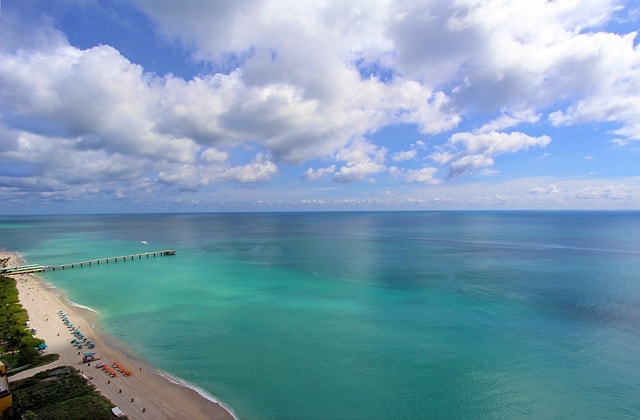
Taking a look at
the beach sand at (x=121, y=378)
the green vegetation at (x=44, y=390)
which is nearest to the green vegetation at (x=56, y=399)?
the green vegetation at (x=44, y=390)

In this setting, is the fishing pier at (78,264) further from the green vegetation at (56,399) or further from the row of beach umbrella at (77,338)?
the green vegetation at (56,399)

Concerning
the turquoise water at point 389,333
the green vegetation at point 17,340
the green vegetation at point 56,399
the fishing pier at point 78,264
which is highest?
the fishing pier at point 78,264

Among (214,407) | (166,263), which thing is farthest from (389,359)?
(166,263)

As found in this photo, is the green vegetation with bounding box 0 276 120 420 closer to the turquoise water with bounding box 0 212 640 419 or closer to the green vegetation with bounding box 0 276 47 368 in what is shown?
the green vegetation with bounding box 0 276 47 368

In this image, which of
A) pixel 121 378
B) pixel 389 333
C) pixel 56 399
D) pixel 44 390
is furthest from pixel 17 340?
pixel 389 333

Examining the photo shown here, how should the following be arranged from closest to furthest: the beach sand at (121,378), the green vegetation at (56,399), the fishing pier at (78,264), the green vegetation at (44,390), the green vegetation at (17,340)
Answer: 1. the green vegetation at (56,399)
2. the green vegetation at (44,390)
3. the beach sand at (121,378)
4. the green vegetation at (17,340)
5. the fishing pier at (78,264)

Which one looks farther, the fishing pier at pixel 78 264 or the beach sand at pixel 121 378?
the fishing pier at pixel 78 264

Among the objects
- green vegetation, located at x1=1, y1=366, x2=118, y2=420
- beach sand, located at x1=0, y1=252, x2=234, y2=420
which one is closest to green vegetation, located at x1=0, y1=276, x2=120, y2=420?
green vegetation, located at x1=1, y1=366, x2=118, y2=420

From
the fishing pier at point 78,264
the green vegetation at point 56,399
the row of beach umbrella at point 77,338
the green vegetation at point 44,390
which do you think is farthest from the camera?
the fishing pier at point 78,264
